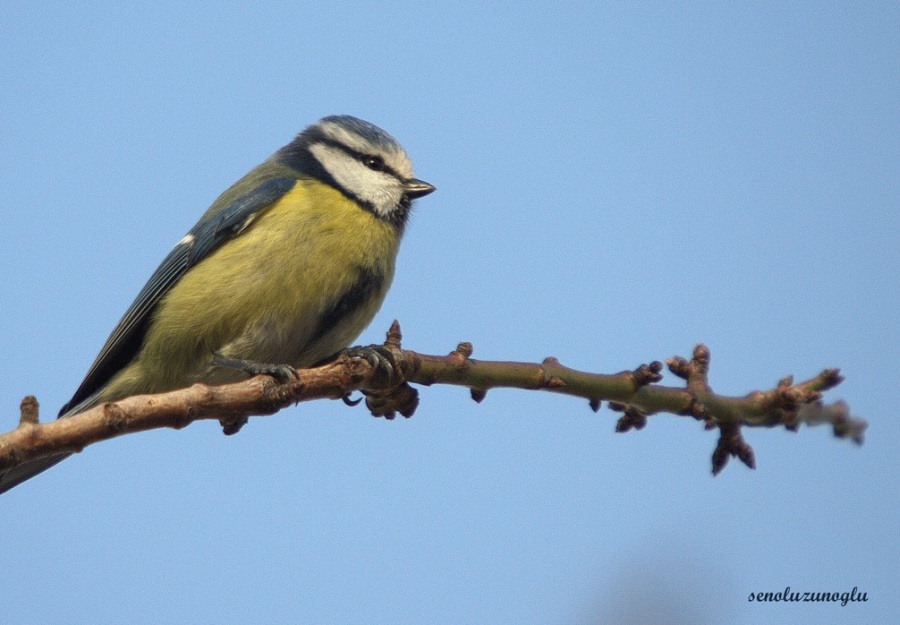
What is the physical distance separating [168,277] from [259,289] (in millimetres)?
496

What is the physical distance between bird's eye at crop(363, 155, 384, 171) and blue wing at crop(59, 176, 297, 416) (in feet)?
1.49

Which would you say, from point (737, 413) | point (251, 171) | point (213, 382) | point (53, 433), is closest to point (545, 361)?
point (737, 413)

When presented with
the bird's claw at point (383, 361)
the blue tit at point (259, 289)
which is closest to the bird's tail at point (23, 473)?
the blue tit at point (259, 289)

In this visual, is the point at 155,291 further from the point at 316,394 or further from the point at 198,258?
the point at 316,394

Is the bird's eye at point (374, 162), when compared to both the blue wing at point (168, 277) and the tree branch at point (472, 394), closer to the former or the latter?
the blue wing at point (168, 277)

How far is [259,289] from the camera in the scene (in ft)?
10.5

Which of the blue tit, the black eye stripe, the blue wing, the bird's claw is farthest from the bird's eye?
the bird's claw

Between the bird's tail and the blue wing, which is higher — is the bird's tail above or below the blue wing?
below

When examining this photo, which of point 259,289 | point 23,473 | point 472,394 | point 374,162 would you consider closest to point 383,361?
point 472,394

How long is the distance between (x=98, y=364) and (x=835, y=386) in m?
2.63

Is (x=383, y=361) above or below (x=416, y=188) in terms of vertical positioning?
below

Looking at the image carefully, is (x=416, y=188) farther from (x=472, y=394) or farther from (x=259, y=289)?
(x=472, y=394)

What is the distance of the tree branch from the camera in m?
1.86

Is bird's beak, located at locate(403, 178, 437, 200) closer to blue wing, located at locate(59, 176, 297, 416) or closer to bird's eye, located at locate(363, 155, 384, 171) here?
bird's eye, located at locate(363, 155, 384, 171)
